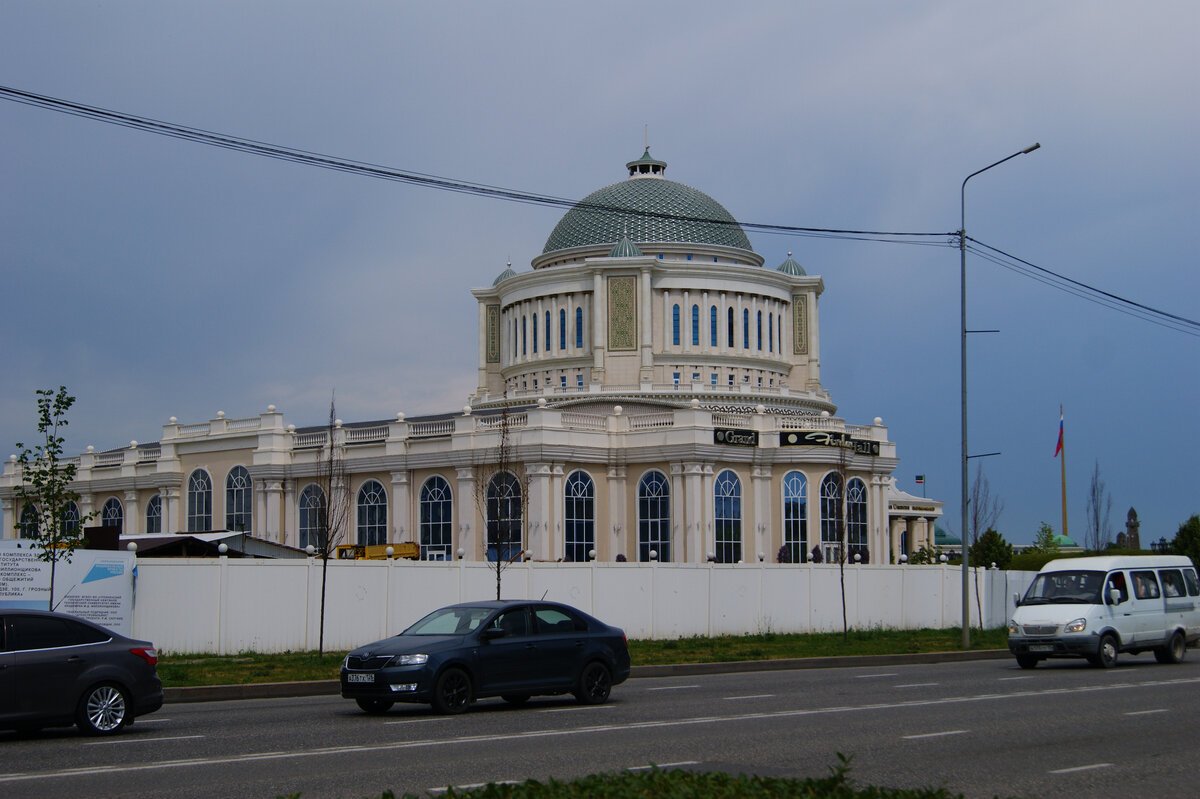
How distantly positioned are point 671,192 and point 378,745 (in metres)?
75.1

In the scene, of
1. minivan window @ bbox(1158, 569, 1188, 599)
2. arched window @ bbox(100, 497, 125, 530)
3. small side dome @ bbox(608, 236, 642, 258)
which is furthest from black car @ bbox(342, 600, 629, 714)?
small side dome @ bbox(608, 236, 642, 258)

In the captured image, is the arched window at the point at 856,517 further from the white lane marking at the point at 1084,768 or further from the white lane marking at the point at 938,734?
the white lane marking at the point at 1084,768

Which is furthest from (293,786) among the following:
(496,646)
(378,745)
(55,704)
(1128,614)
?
(1128,614)

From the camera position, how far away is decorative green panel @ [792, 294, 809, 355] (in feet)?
287

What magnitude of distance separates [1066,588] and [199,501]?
5222cm

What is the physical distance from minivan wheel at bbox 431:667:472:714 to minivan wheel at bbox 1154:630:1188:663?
665 inches

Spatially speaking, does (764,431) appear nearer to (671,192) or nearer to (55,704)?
(671,192)

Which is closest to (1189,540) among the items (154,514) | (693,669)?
(693,669)

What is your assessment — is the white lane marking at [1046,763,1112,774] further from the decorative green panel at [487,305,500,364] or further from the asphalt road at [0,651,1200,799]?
the decorative green panel at [487,305,500,364]

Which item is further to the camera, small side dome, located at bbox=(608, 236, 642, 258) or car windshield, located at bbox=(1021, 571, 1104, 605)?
small side dome, located at bbox=(608, 236, 642, 258)

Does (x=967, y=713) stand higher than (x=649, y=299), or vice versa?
(x=649, y=299)

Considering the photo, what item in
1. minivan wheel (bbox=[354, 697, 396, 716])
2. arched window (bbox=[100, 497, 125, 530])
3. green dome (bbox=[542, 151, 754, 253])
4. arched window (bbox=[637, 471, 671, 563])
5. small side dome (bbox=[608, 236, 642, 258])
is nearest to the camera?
minivan wheel (bbox=[354, 697, 396, 716])

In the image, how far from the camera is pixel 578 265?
267 feet

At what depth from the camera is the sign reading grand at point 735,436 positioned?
6272cm
